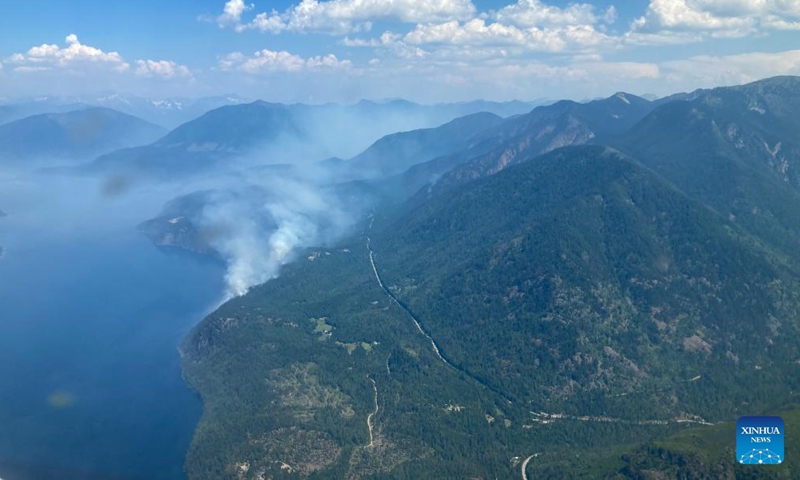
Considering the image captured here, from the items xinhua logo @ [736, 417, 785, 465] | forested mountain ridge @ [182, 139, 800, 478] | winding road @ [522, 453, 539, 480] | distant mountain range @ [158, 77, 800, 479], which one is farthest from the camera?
forested mountain ridge @ [182, 139, 800, 478]

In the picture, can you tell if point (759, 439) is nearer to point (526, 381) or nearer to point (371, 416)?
point (526, 381)

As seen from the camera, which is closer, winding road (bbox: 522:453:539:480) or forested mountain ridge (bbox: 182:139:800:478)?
winding road (bbox: 522:453:539:480)

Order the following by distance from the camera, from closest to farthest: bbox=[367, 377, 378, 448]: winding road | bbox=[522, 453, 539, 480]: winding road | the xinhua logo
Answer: the xinhua logo → bbox=[522, 453, 539, 480]: winding road → bbox=[367, 377, 378, 448]: winding road

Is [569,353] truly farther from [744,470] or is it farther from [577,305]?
[744,470]

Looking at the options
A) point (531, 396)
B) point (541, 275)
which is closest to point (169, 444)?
point (531, 396)

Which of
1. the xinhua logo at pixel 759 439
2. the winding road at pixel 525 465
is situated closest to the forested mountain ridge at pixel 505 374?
the winding road at pixel 525 465

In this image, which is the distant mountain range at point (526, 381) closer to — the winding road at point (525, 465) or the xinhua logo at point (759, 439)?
the winding road at point (525, 465)

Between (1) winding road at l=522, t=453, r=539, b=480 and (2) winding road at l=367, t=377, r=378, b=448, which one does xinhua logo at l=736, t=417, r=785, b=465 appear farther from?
(2) winding road at l=367, t=377, r=378, b=448

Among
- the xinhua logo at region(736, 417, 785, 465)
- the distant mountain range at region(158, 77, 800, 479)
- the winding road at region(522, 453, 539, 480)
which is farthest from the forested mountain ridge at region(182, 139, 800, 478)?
the xinhua logo at region(736, 417, 785, 465)
